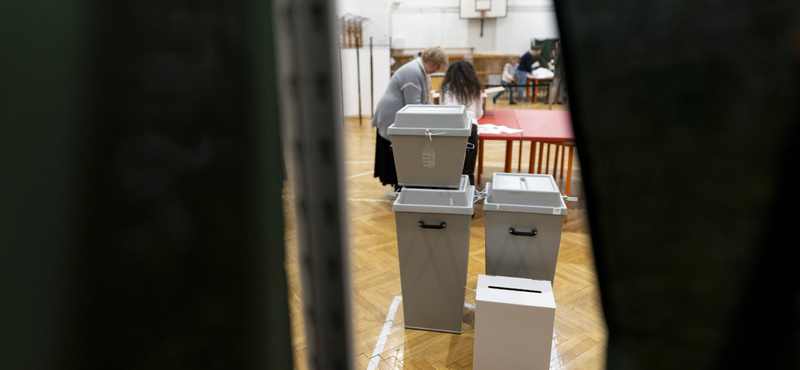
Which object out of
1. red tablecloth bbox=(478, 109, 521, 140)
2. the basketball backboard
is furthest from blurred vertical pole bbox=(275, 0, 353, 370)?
the basketball backboard

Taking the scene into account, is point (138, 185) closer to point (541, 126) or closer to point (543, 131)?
point (543, 131)

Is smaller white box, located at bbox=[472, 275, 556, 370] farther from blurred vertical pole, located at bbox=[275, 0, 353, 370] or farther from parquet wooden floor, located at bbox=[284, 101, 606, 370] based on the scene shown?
blurred vertical pole, located at bbox=[275, 0, 353, 370]

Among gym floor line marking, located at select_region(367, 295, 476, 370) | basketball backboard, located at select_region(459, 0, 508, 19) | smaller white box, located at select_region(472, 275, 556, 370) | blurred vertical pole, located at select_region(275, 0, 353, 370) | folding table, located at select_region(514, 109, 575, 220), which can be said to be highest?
basketball backboard, located at select_region(459, 0, 508, 19)

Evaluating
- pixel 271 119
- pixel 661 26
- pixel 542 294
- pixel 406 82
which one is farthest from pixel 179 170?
pixel 406 82

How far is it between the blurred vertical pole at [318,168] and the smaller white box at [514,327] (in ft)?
4.69

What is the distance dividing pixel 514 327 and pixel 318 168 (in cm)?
155

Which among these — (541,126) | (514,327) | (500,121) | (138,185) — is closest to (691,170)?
(138,185)

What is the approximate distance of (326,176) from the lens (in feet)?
0.88

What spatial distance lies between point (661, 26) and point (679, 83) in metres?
0.03

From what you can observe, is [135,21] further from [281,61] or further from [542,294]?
[542,294]

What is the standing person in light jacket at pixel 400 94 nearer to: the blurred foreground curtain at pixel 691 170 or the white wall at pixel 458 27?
the blurred foreground curtain at pixel 691 170

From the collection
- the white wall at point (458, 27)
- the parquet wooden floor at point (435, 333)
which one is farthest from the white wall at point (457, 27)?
the parquet wooden floor at point (435, 333)

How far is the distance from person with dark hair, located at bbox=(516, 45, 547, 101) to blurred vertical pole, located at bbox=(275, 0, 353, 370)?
891 cm

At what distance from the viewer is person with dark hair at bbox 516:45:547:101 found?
8.80 metres
